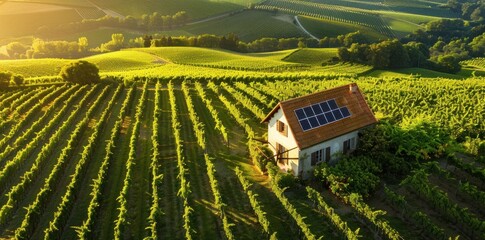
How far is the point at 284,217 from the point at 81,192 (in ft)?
67.7

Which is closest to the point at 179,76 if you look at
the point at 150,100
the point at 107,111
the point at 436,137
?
the point at 150,100

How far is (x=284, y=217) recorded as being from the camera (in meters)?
37.8

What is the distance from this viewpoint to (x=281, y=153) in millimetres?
43875

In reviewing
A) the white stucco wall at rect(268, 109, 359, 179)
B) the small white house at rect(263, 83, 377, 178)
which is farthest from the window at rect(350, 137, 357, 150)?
the white stucco wall at rect(268, 109, 359, 179)

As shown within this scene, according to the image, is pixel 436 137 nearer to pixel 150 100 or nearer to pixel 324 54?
pixel 150 100

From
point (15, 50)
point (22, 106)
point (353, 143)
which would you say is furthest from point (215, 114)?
point (15, 50)

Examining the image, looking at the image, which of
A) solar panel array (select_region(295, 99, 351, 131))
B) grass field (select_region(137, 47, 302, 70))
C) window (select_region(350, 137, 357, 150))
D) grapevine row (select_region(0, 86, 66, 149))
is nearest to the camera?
→ solar panel array (select_region(295, 99, 351, 131))

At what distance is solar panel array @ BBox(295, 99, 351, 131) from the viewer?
43.9m

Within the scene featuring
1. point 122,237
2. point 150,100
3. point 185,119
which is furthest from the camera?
point 150,100

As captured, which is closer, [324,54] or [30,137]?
[30,137]

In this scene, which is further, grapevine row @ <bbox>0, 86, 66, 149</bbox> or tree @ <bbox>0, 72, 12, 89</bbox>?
tree @ <bbox>0, 72, 12, 89</bbox>

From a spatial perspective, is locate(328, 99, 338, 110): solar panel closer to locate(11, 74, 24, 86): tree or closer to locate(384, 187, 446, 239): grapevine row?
locate(384, 187, 446, 239): grapevine row

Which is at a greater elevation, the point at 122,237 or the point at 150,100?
the point at 150,100

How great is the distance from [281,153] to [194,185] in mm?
9544
